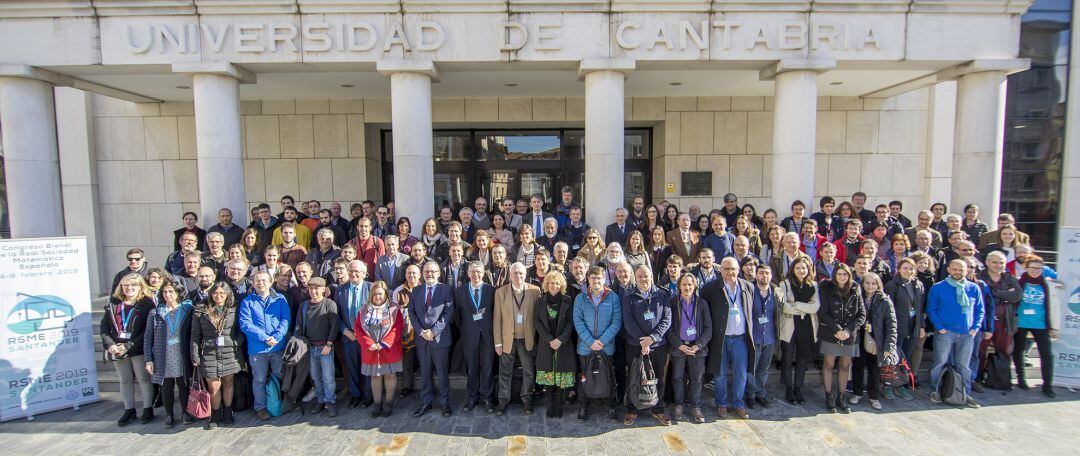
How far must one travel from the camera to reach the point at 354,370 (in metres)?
6.12

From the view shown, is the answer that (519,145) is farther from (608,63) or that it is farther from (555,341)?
(555,341)

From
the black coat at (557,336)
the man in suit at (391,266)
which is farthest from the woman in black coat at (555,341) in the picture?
the man in suit at (391,266)

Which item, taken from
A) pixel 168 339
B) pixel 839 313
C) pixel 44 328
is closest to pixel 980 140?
pixel 839 313

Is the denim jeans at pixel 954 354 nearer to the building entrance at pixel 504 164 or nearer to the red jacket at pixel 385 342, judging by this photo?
the red jacket at pixel 385 342

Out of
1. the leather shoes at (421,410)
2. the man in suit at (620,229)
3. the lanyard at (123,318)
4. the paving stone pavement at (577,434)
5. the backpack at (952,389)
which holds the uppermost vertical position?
the man in suit at (620,229)

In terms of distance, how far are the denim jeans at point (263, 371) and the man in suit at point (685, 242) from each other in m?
5.14

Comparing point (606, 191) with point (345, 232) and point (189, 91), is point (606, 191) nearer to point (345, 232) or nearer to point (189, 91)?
point (345, 232)

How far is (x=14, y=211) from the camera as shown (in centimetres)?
820

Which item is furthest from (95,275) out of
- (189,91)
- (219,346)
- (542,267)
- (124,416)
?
(542,267)

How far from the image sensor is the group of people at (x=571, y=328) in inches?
217

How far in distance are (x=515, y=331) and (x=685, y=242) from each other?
2.91 metres

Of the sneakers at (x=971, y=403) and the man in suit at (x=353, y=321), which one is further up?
the man in suit at (x=353, y=321)

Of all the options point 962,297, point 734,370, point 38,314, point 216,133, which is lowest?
point 734,370

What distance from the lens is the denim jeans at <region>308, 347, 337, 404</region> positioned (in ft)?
19.2
